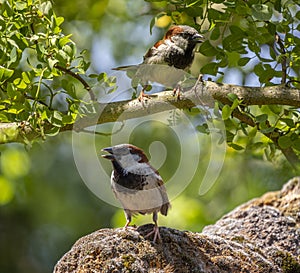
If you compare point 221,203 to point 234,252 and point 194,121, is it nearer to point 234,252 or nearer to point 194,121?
point 194,121

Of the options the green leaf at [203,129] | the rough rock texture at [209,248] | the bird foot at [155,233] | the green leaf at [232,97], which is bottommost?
the rough rock texture at [209,248]

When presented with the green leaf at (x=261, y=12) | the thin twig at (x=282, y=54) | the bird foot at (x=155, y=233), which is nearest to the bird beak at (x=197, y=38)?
the thin twig at (x=282, y=54)

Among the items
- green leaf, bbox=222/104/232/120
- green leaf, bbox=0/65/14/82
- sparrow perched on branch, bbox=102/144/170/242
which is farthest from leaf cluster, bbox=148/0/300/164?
green leaf, bbox=0/65/14/82

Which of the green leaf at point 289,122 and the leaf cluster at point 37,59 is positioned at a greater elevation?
the leaf cluster at point 37,59

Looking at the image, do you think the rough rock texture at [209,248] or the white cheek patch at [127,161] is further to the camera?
the white cheek patch at [127,161]

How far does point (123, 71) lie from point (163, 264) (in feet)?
2.74

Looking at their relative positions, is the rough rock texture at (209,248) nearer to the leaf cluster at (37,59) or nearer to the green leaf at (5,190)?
the leaf cluster at (37,59)

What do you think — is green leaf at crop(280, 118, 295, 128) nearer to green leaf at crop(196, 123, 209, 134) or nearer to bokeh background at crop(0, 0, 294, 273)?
green leaf at crop(196, 123, 209, 134)

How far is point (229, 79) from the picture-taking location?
348 cm

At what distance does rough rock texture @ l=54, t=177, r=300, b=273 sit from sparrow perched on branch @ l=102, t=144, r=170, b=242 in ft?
0.55

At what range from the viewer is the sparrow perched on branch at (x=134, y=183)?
2.36 meters

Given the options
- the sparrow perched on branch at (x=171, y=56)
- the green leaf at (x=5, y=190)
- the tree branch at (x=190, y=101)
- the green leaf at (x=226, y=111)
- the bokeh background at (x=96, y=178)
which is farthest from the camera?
the green leaf at (x=5, y=190)

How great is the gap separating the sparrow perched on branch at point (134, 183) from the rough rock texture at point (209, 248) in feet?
0.55

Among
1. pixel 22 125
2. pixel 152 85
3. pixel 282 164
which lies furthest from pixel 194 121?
pixel 22 125
